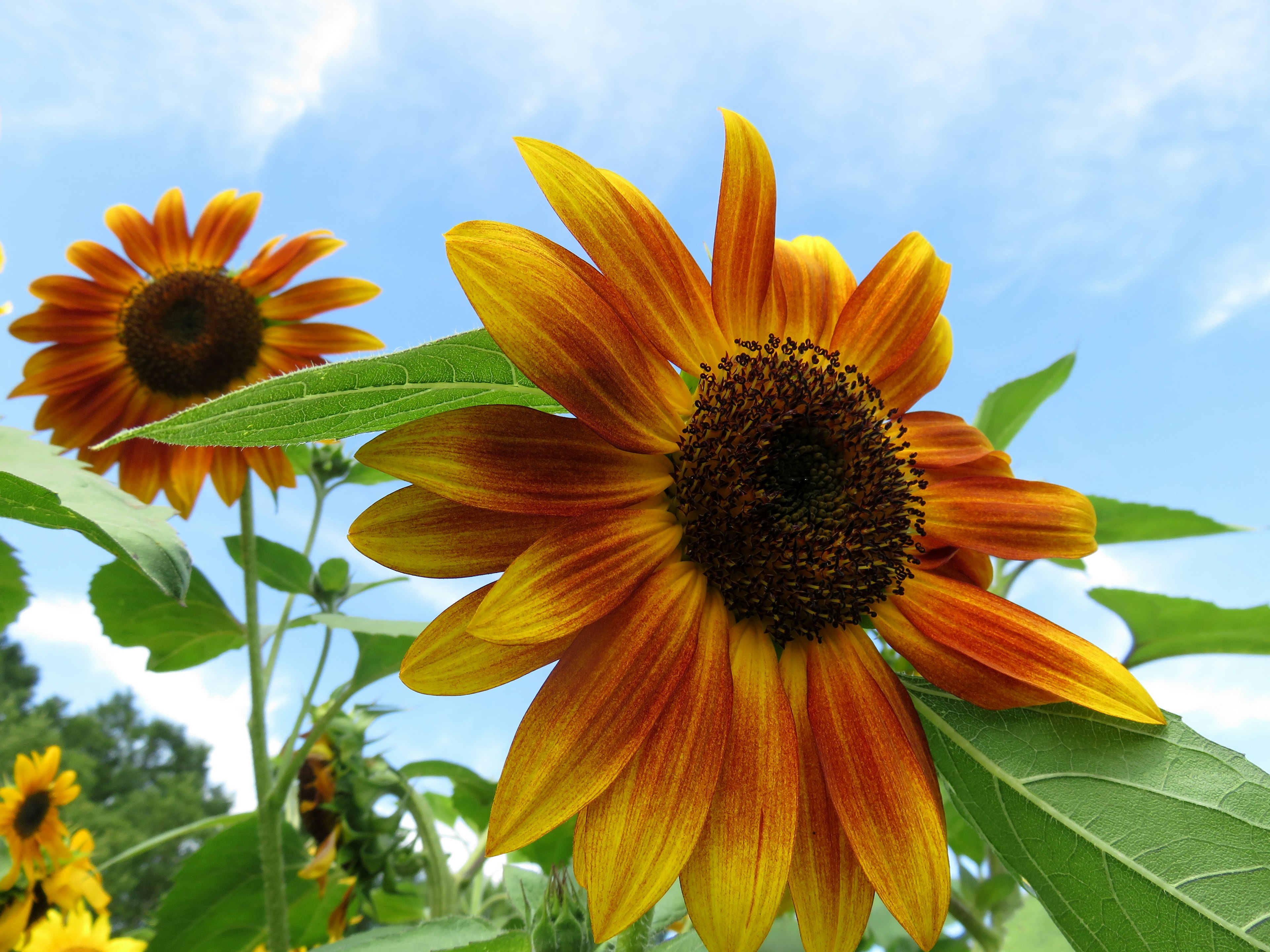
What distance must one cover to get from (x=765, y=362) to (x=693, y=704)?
0.26m

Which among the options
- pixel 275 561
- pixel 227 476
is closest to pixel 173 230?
pixel 227 476

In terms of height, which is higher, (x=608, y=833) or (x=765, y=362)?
(x=765, y=362)

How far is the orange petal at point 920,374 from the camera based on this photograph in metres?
0.78

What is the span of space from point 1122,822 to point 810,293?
442 mm

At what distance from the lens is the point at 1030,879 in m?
0.59

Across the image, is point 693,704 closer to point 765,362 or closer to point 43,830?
point 765,362

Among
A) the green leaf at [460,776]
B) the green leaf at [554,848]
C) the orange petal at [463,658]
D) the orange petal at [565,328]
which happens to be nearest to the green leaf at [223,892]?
the green leaf at [460,776]

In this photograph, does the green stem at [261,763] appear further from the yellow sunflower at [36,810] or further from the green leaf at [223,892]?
the yellow sunflower at [36,810]

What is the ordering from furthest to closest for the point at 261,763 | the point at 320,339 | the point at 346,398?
the point at 320,339 → the point at 261,763 → the point at 346,398

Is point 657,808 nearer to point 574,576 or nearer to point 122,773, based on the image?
point 574,576

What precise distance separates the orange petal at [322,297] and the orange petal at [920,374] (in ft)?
3.81

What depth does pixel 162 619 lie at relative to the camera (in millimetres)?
1450

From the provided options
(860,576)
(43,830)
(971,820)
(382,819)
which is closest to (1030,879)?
(971,820)

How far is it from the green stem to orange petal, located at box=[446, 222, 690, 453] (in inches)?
34.3
